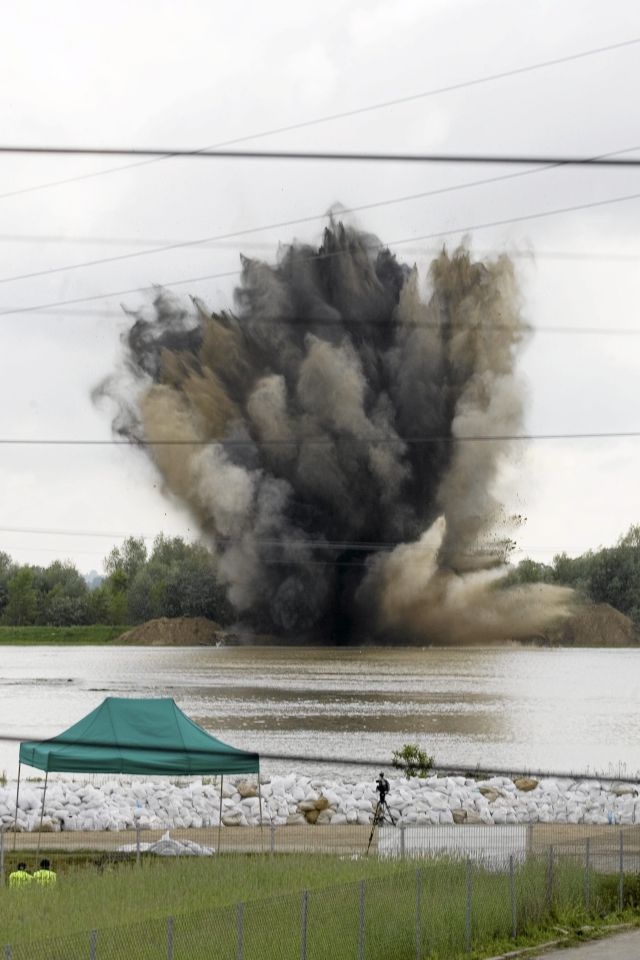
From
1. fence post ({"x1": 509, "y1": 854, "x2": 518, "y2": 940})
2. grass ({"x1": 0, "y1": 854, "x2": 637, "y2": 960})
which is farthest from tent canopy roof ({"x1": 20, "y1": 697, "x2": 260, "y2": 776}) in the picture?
fence post ({"x1": 509, "y1": 854, "x2": 518, "y2": 940})

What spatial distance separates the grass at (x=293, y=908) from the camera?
16.2m

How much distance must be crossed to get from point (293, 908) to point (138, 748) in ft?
50.6

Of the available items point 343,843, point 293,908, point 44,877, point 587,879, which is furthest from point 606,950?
point 343,843

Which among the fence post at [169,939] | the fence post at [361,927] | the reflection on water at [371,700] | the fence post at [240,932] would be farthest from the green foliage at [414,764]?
the fence post at [169,939]

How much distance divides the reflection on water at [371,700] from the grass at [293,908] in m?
41.9

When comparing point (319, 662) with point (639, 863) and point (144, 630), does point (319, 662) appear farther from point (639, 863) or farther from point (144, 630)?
point (639, 863)

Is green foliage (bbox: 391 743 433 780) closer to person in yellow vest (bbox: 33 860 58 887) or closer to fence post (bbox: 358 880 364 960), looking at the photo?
person in yellow vest (bbox: 33 860 58 887)

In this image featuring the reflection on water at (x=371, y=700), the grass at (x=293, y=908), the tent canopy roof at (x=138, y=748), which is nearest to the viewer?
the grass at (x=293, y=908)

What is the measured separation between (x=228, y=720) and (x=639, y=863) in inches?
2885

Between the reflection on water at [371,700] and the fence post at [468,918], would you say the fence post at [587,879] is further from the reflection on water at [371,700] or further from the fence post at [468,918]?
the reflection on water at [371,700]

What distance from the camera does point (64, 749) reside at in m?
32.2

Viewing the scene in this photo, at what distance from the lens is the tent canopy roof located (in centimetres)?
3188

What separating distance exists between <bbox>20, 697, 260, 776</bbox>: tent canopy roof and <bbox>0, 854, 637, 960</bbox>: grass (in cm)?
641

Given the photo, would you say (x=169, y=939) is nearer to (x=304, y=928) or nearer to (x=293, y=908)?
(x=304, y=928)
